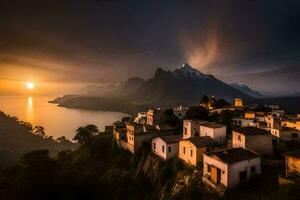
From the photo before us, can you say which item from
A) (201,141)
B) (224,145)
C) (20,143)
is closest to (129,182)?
(201,141)

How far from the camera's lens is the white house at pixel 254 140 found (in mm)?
22359

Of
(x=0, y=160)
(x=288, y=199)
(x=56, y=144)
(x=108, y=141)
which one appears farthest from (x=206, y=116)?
(x=56, y=144)

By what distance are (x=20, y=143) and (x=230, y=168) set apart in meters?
90.3

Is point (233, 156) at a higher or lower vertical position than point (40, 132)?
higher

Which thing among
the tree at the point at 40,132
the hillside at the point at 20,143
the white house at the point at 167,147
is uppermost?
the white house at the point at 167,147

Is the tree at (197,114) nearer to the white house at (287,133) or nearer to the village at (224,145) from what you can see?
the village at (224,145)

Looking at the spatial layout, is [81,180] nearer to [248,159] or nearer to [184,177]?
[184,177]

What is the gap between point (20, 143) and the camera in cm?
8462

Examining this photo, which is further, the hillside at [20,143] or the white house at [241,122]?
the hillside at [20,143]

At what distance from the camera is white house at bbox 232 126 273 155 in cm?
2236

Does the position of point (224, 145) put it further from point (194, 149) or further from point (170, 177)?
point (170, 177)

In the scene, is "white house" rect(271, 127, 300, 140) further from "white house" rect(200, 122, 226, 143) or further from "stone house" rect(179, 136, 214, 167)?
"stone house" rect(179, 136, 214, 167)

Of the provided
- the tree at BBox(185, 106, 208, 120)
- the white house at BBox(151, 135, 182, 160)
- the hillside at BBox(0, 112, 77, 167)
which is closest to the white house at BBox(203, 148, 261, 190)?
the white house at BBox(151, 135, 182, 160)

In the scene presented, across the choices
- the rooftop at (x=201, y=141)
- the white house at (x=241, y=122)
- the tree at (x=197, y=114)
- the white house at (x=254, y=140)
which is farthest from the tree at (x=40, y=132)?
the white house at (x=254, y=140)
